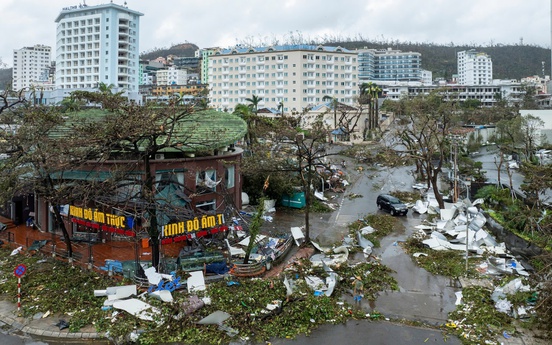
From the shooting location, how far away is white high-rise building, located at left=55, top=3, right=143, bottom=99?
9506cm

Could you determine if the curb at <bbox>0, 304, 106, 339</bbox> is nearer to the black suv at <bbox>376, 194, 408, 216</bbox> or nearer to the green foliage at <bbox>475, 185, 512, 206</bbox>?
the black suv at <bbox>376, 194, 408, 216</bbox>

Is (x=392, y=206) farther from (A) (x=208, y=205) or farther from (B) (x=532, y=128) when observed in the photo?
(B) (x=532, y=128)

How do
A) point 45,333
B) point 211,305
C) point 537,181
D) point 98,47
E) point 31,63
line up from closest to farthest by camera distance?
point 45,333
point 211,305
point 537,181
point 98,47
point 31,63

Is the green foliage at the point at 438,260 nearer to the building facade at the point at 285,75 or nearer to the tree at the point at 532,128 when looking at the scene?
the tree at the point at 532,128

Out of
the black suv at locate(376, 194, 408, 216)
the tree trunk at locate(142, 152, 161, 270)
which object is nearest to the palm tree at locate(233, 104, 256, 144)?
the black suv at locate(376, 194, 408, 216)

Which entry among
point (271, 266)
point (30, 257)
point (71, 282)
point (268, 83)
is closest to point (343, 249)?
point (271, 266)

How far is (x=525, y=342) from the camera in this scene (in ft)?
38.0

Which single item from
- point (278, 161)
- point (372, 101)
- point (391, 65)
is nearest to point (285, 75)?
point (372, 101)

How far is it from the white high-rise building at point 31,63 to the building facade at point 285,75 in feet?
377

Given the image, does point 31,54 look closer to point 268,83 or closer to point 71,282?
point 268,83

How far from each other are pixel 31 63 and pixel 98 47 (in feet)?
340

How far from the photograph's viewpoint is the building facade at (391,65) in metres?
164

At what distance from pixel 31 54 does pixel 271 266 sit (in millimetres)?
195376

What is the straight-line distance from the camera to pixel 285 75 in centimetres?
9062
